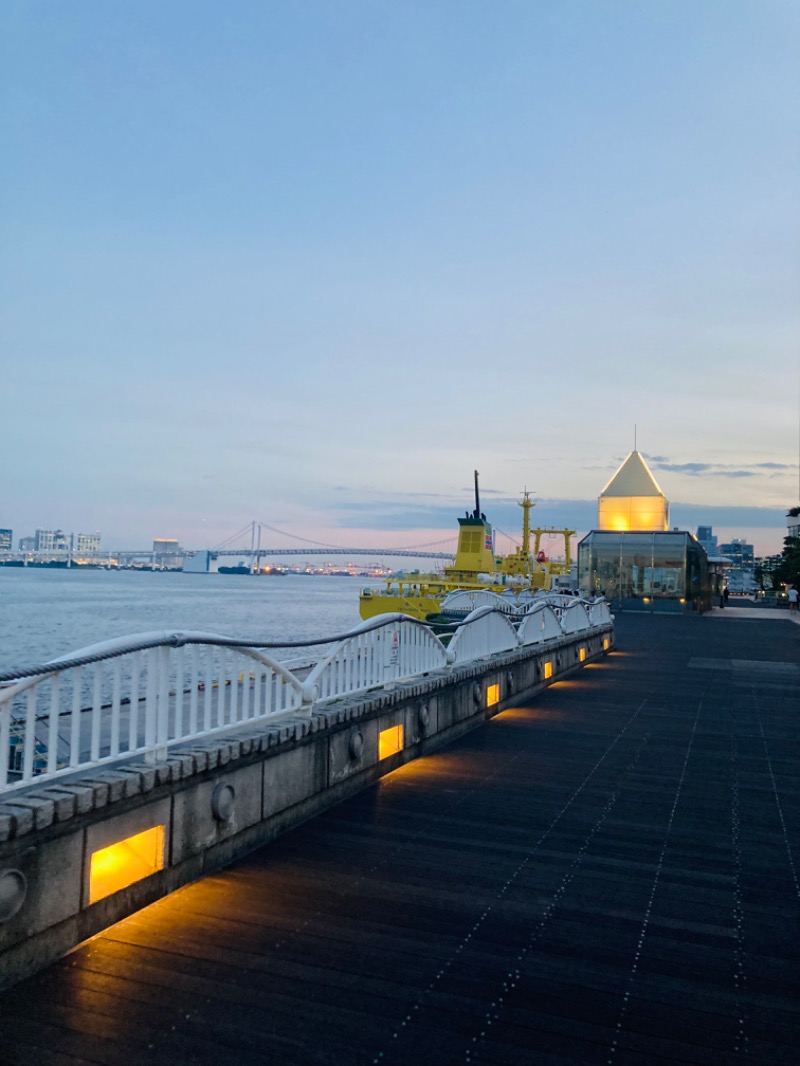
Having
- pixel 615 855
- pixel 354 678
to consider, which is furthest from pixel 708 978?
pixel 354 678

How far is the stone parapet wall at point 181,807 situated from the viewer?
11.6 ft

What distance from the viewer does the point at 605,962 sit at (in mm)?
3822

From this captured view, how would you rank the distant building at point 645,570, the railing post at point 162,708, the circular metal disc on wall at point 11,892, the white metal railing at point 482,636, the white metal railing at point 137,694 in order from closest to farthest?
1. the circular metal disc on wall at point 11,892
2. the white metal railing at point 137,694
3. the railing post at point 162,708
4. the white metal railing at point 482,636
5. the distant building at point 645,570

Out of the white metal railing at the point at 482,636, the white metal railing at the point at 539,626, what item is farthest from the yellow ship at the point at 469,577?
the white metal railing at the point at 482,636

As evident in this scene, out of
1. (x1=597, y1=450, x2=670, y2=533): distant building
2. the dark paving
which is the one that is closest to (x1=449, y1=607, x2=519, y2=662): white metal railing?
the dark paving

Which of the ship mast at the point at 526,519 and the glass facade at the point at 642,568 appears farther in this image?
the ship mast at the point at 526,519

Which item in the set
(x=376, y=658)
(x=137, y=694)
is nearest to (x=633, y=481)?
(x=376, y=658)

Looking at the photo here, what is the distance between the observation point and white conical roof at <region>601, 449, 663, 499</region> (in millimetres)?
63094

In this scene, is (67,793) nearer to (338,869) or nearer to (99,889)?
(99,889)

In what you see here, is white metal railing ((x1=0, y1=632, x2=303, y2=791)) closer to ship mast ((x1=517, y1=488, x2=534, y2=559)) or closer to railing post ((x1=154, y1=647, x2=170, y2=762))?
railing post ((x1=154, y1=647, x2=170, y2=762))

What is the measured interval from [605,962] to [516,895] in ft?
2.87

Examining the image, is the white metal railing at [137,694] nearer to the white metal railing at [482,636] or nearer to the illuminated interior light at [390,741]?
the illuminated interior light at [390,741]

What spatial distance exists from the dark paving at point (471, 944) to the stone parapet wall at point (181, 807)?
0.44 feet

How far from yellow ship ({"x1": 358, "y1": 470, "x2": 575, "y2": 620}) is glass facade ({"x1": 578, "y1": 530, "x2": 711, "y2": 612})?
446 cm
